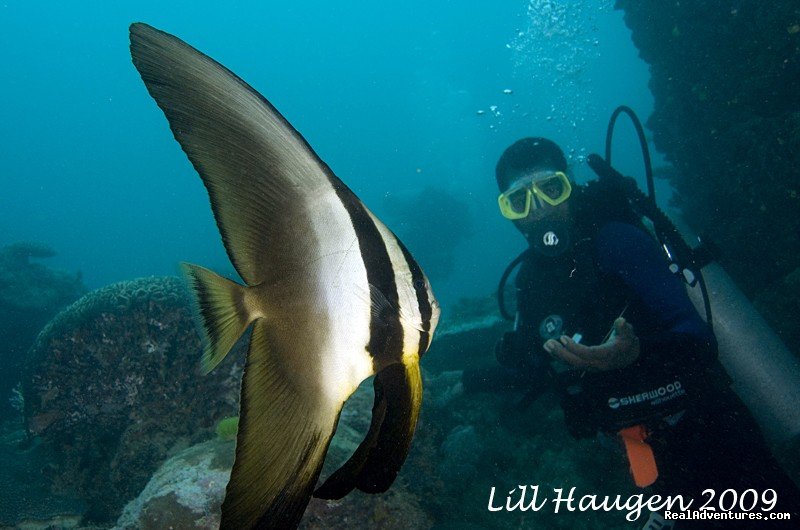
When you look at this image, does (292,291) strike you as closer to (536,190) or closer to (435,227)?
(536,190)

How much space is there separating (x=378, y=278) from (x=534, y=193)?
13.5 feet

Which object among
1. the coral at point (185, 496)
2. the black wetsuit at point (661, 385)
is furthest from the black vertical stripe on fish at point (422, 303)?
the coral at point (185, 496)

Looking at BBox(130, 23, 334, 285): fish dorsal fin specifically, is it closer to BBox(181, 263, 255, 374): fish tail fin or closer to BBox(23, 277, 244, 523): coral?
BBox(181, 263, 255, 374): fish tail fin

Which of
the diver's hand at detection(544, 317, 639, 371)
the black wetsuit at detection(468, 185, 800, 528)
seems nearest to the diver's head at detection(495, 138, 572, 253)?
the black wetsuit at detection(468, 185, 800, 528)

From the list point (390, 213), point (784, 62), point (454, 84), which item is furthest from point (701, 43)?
point (454, 84)

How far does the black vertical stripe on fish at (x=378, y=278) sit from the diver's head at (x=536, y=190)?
11.7 feet

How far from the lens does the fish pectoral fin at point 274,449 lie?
0.62m

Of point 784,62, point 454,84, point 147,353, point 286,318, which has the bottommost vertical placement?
point 286,318

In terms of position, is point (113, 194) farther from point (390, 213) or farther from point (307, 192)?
point (307, 192)

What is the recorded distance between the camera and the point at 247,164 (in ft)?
2.53

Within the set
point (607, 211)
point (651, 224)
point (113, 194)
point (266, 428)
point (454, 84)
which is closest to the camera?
point (266, 428)

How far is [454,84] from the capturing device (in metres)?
114

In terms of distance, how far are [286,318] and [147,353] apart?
5812mm

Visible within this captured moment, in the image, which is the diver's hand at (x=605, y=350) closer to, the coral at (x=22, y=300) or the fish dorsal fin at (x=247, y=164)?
the fish dorsal fin at (x=247, y=164)
